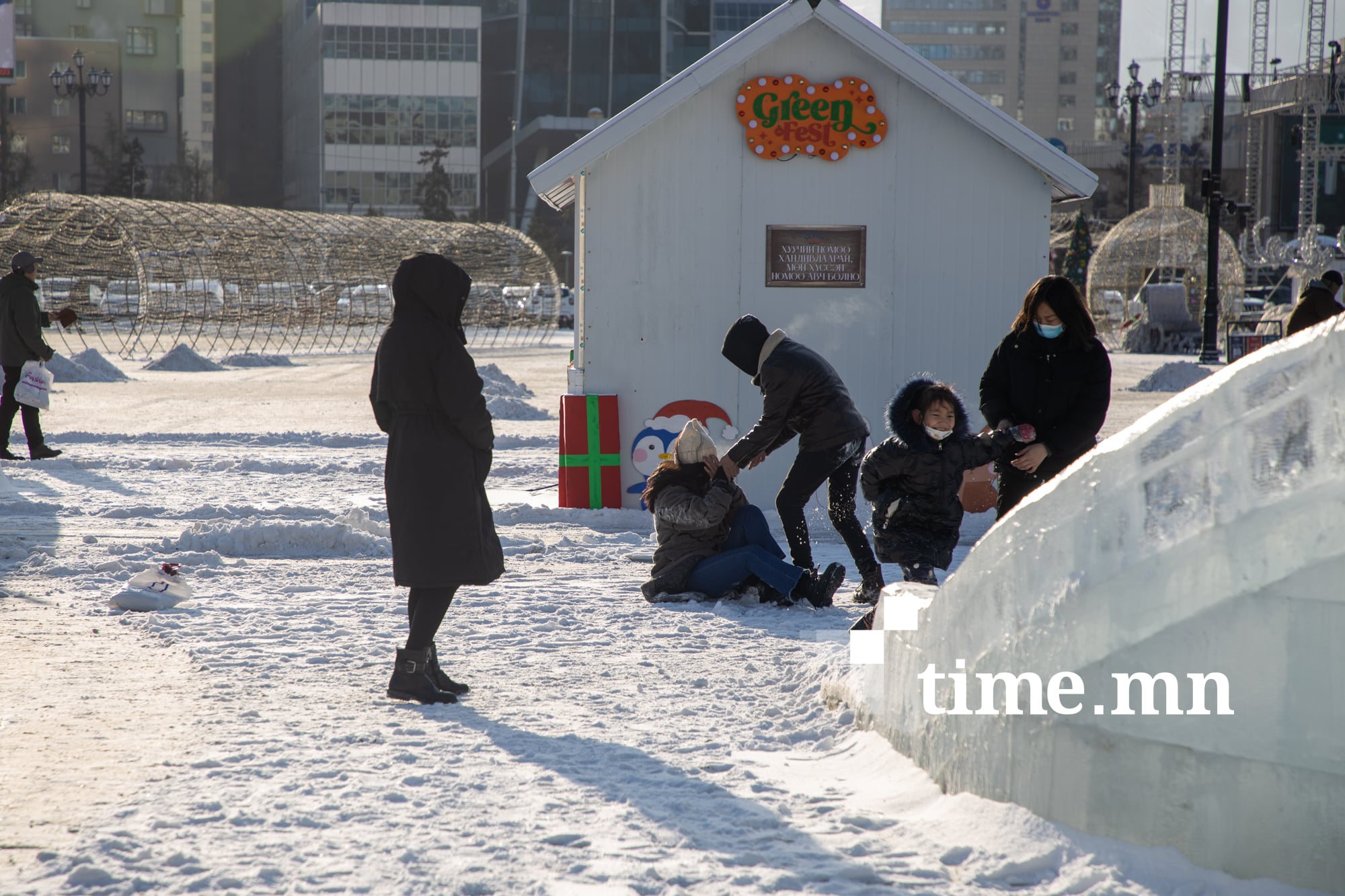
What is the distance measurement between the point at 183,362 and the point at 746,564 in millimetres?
20946

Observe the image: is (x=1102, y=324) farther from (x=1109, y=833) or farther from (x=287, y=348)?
(x=1109, y=833)

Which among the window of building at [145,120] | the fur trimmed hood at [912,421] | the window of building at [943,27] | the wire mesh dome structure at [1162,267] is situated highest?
the window of building at [943,27]

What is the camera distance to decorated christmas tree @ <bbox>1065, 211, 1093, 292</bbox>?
40.0 metres

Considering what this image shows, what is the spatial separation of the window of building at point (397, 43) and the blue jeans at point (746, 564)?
75466mm

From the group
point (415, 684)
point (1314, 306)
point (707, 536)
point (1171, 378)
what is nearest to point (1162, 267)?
point (1171, 378)

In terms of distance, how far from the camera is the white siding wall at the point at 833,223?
952 cm

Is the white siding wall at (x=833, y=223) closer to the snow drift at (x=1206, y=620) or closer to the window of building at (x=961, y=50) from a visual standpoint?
the snow drift at (x=1206, y=620)

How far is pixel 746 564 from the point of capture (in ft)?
21.7

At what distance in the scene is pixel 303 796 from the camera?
3812 mm

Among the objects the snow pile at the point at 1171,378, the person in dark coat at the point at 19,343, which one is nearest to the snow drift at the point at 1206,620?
the person in dark coat at the point at 19,343

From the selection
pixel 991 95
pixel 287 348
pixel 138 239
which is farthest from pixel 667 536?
pixel 991 95

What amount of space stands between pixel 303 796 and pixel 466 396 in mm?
1500

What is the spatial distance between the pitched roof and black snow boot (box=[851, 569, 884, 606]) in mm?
3944

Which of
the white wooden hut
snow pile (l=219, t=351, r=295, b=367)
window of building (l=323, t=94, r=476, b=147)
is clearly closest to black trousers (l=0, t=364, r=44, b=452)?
the white wooden hut
